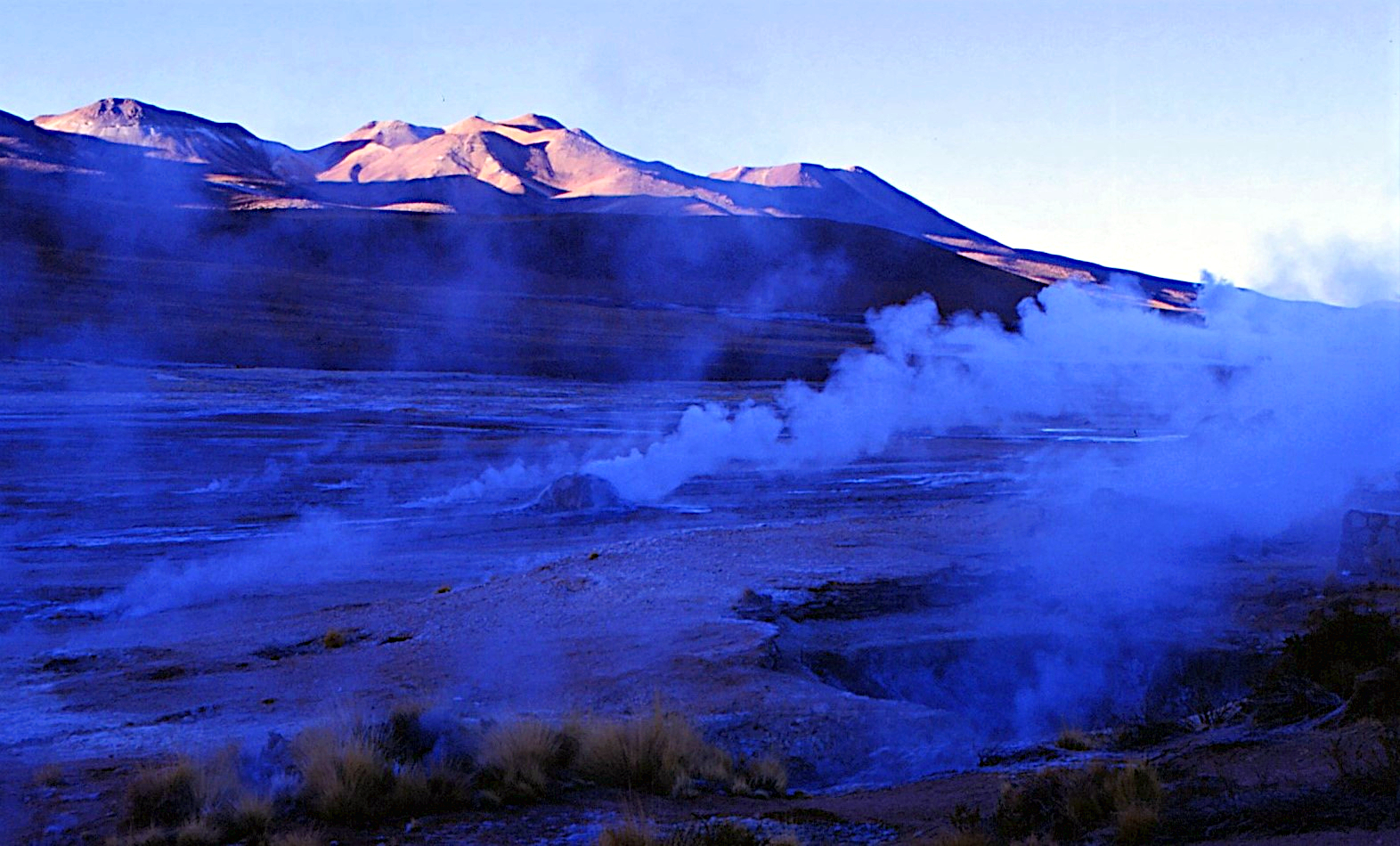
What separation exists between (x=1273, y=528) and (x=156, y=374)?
117 feet

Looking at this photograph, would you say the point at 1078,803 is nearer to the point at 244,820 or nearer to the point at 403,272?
the point at 244,820

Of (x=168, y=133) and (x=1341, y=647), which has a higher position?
(x=168, y=133)

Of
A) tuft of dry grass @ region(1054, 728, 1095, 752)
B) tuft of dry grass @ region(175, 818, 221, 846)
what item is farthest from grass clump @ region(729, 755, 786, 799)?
tuft of dry grass @ region(175, 818, 221, 846)

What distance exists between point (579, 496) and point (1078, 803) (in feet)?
59.5

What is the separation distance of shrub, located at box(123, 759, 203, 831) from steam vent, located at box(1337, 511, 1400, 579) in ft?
45.0

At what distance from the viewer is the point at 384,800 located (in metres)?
7.28

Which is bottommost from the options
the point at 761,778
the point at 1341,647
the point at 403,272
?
the point at 761,778

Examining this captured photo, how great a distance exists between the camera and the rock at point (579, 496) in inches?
950

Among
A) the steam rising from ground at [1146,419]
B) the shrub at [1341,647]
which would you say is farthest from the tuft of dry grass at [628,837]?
the steam rising from ground at [1146,419]

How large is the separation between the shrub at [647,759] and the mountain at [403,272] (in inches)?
1406

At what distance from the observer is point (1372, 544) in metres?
15.3

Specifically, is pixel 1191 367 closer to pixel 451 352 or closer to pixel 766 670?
pixel 451 352

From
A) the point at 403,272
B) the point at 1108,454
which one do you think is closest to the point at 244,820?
the point at 1108,454

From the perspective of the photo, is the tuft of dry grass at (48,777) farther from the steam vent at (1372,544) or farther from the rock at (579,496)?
the rock at (579,496)
